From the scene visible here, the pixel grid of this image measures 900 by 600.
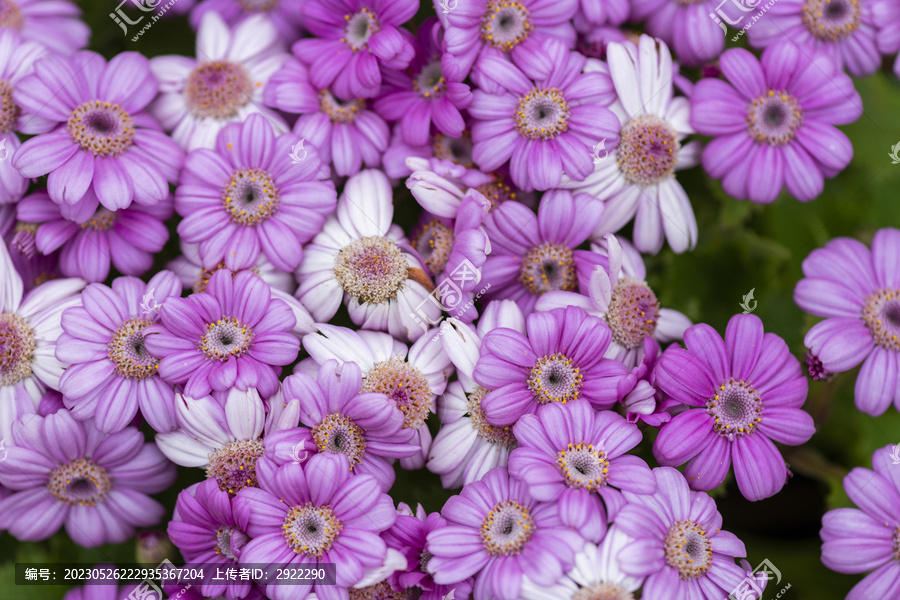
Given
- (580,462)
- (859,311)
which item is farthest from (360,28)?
(859,311)

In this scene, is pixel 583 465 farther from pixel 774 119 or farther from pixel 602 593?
pixel 774 119

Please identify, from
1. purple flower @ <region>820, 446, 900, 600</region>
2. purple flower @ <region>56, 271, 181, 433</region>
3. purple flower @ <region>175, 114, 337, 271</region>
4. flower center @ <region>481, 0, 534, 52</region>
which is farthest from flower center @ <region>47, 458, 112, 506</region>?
purple flower @ <region>820, 446, 900, 600</region>

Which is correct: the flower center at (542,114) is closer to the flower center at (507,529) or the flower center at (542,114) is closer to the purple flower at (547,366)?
the purple flower at (547,366)

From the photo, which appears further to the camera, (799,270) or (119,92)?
(799,270)

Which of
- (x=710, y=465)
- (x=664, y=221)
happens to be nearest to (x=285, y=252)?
(x=664, y=221)

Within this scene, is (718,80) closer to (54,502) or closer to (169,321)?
(169,321)

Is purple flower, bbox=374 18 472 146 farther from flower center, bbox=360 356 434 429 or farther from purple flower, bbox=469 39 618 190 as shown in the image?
flower center, bbox=360 356 434 429
